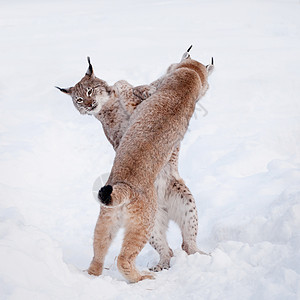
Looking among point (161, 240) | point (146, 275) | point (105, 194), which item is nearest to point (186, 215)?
point (161, 240)

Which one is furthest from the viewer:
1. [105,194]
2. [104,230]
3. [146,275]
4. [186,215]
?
[186,215]

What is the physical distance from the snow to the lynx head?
4.29ft

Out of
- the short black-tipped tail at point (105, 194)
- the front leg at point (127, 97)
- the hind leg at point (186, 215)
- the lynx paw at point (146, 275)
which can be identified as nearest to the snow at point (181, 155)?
the lynx paw at point (146, 275)

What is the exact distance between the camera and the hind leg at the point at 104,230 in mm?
3777

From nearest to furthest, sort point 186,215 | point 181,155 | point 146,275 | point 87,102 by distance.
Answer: point 146,275
point 87,102
point 186,215
point 181,155

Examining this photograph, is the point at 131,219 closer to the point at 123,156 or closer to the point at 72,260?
the point at 123,156

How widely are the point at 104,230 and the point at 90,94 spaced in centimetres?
156

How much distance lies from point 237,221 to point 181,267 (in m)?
1.47

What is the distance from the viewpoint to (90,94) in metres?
4.79

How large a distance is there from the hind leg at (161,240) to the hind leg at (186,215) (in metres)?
0.17

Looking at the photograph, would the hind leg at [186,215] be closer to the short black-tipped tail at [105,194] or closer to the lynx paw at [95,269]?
the lynx paw at [95,269]

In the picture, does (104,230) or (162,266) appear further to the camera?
(162,266)

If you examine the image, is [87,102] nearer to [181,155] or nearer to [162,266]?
[162,266]

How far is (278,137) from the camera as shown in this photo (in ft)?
27.7
